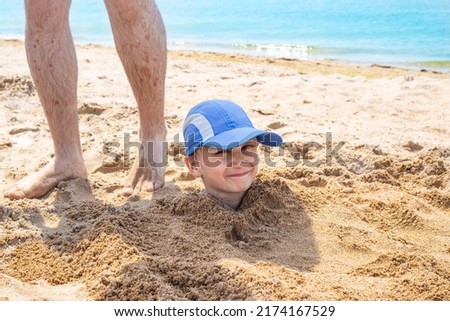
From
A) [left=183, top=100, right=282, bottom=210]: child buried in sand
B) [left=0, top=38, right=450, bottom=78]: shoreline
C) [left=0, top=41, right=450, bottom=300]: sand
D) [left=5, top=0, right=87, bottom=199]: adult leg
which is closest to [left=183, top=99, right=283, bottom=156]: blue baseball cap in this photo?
[left=183, top=100, right=282, bottom=210]: child buried in sand

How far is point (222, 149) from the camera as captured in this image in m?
2.61

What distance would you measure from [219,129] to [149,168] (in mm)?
604

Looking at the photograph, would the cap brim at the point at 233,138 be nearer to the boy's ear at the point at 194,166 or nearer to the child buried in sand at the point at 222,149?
the child buried in sand at the point at 222,149

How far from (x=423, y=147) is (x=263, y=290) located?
1.83 metres

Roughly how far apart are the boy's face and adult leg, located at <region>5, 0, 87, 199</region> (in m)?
0.70

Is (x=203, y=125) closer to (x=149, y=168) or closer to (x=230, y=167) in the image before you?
(x=230, y=167)

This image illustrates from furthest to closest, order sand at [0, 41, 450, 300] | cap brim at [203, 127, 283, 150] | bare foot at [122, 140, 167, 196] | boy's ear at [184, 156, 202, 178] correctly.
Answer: bare foot at [122, 140, 167, 196] < boy's ear at [184, 156, 202, 178] < cap brim at [203, 127, 283, 150] < sand at [0, 41, 450, 300]

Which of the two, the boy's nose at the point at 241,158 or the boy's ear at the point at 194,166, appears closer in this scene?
the boy's nose at the point at 241,158

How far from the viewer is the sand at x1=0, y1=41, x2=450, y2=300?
2172 mm

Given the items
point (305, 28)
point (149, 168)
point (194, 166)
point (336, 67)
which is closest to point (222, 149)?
point (194, 166)

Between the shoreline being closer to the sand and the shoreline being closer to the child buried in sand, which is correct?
the sand

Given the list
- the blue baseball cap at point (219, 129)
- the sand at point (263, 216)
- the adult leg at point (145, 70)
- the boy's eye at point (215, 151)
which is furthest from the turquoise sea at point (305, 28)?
the boy's eye at point (215, 151)

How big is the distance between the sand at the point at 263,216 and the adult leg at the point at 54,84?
0.34ft

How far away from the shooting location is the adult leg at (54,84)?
3012mm
